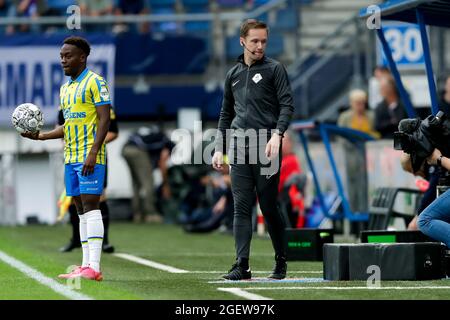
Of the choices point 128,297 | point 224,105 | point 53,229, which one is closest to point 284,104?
point 224,105

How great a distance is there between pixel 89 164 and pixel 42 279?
1.05 meters

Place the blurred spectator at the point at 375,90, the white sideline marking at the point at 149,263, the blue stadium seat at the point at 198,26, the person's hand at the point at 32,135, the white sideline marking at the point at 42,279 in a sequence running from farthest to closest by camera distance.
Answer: the blue stadium seat at the point at 198,26 < the blurred spectator at the point at 375,90 < the white sideline marking at the point at 149,263 < the person's hand at the point at 32,135 < the white sideline marking at the point at 42,279

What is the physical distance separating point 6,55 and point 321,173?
7.27 metres

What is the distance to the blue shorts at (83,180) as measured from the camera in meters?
10.9

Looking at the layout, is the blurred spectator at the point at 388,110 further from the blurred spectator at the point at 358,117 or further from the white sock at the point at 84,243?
the white sock at the point at 84,243

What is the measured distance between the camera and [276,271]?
36.1 feet

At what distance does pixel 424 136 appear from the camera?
10969mm

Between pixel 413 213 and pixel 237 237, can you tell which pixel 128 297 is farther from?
pixel 413 213

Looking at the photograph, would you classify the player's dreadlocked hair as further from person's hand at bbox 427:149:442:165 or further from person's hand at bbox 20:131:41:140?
person's hand at bbox 427:149:442:165

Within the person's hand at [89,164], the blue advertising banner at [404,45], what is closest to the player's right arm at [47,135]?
the person's hand at [89,164]

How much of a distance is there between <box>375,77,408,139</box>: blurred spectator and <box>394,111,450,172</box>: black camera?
7300 mm

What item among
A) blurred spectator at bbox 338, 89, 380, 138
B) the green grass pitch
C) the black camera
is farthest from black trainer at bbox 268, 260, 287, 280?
blurred spectator at bbox 338, 89, 380, 138

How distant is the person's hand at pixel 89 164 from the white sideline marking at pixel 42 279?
0.90 m
